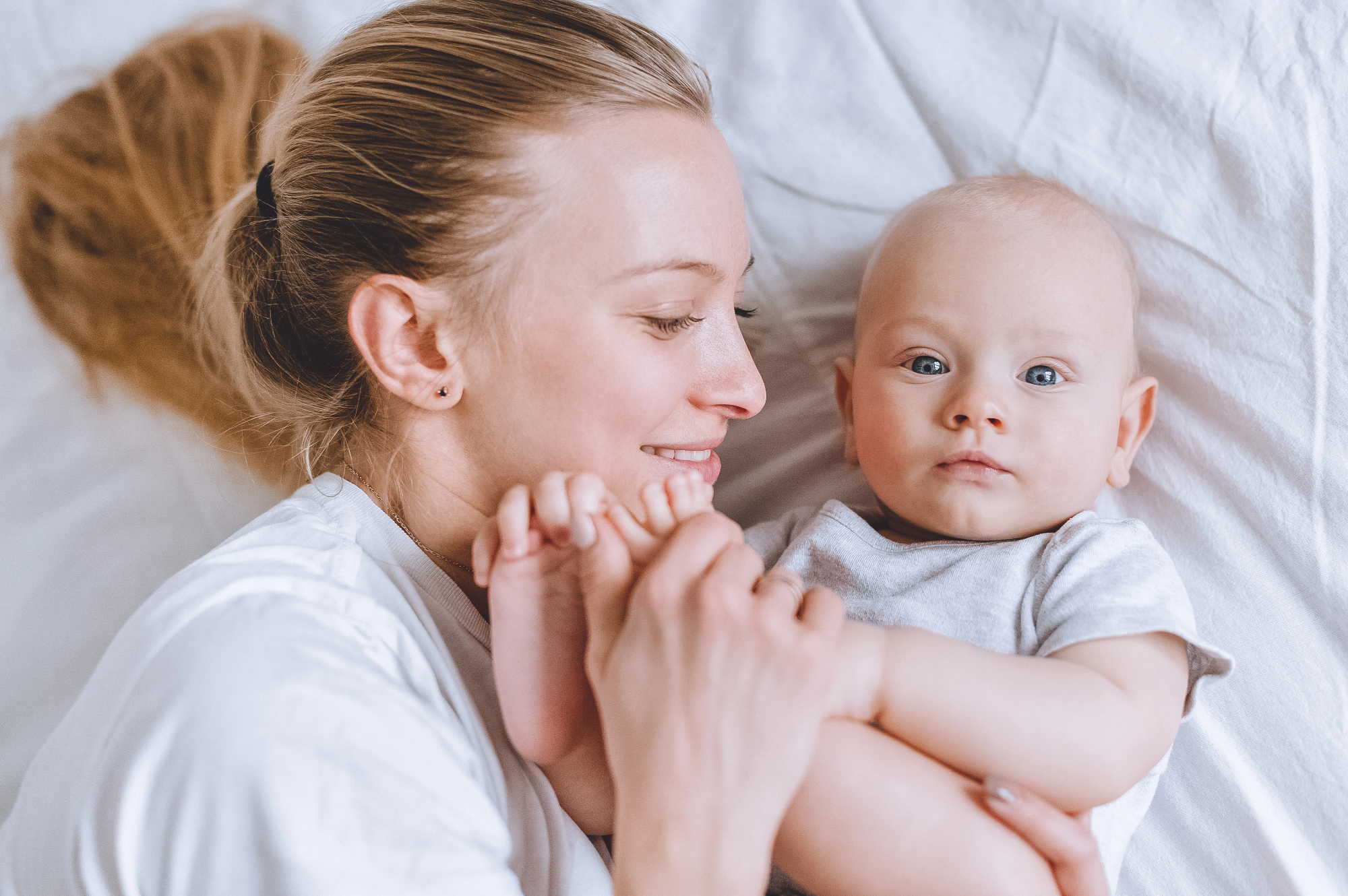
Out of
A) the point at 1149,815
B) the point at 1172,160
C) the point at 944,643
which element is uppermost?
the point at 1172,160

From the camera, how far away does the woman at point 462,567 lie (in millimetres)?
778

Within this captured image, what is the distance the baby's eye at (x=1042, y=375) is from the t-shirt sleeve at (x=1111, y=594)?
0.58 feet

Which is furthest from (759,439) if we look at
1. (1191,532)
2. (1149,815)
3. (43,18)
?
(43,18)

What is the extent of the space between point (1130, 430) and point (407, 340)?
942mm

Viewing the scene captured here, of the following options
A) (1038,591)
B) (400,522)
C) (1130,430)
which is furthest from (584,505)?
(1130,430)

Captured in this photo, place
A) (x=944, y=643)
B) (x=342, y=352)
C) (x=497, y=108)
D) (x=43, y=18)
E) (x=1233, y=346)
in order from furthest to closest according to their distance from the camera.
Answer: (x=43, y=18), (x=1233, y=346), (x=342, y=352), (x=497, y=108), (x=944, y=643)

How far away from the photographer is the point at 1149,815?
3.94ft

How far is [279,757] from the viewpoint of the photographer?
75cm

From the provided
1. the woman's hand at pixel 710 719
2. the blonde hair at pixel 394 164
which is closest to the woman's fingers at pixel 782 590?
the woman's hand at pixel 710 719

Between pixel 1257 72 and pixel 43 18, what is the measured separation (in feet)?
5.94

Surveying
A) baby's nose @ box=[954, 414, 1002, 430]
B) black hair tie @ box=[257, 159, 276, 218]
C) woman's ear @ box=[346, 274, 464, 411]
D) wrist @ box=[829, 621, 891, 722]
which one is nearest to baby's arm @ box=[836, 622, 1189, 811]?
wrist @ box=[829, 621, 891, 722]

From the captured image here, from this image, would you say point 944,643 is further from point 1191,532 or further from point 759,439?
point 759,439

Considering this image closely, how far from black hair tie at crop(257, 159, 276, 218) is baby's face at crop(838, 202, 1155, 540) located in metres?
0.79

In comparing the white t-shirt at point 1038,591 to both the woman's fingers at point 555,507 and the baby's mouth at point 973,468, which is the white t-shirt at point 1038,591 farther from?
the woman's fingers at point 555,507
